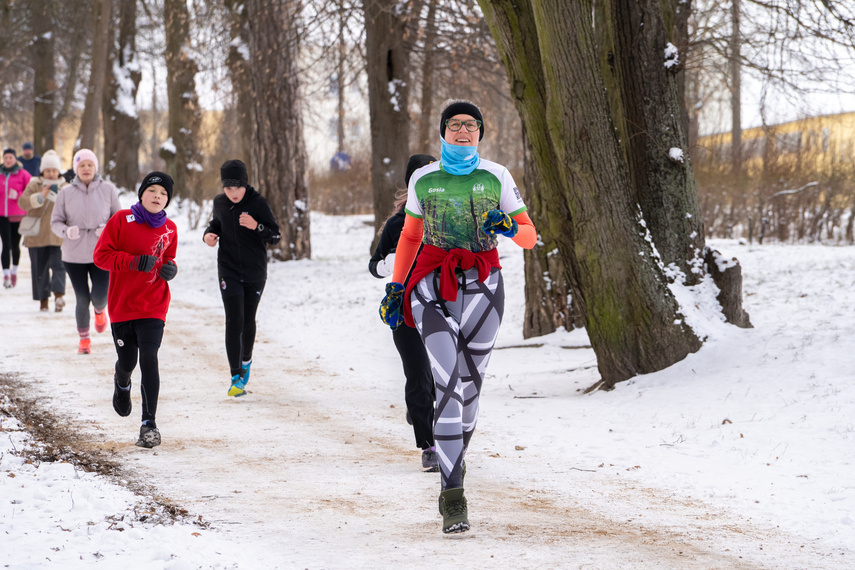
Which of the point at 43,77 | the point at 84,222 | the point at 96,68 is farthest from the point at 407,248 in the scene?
the point at 43,77

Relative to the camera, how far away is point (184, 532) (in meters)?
3.79

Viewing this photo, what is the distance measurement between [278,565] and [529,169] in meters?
7.16

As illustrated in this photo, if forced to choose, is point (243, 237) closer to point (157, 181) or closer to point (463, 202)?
point (157, 181)

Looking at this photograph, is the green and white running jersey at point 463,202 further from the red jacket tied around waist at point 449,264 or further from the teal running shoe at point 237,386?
the teal running shoe at point 237,386

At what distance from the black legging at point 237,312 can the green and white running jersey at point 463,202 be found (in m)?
3.12

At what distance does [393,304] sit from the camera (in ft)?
14.1

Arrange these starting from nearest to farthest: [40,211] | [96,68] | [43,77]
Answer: [40,211]
[96,68]
[43,77]

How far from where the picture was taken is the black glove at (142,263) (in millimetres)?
5484

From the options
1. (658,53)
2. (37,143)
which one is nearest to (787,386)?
(658,53)

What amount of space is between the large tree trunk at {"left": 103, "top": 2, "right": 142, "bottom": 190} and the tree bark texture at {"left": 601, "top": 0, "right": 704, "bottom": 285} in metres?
24.5

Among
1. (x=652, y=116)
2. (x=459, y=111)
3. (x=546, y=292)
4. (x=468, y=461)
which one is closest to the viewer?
(x=459, y=111)

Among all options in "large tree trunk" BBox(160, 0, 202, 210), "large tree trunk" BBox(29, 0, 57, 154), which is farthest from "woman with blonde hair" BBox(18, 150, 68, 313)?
"large tree trunk" BBox(29, 0, 57, 154)

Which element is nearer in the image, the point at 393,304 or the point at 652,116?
the point at 393,304

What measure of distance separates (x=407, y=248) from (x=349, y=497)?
1.34 metres
